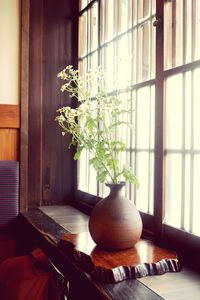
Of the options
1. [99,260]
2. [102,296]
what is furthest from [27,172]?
[102,296]

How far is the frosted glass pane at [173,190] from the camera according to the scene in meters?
2.19

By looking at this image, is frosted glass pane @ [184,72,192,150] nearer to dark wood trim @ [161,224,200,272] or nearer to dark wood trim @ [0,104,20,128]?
dark wood trim @ [161,224,200,272]

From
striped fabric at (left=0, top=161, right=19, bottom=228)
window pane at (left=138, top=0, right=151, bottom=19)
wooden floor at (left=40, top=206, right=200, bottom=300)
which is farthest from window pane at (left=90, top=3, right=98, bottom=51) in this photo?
wooden floor at (left=40, top=206, right=200, bottom=300)

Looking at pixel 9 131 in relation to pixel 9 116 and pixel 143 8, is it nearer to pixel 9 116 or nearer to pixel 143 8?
pixel 9 116

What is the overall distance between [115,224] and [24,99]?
217cm

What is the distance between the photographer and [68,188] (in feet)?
13.2

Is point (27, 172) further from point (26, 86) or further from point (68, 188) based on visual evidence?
point (26, 86)

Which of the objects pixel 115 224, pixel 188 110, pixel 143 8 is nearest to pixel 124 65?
pixel 143 8

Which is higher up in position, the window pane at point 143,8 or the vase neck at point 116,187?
the window pane at point 143,8

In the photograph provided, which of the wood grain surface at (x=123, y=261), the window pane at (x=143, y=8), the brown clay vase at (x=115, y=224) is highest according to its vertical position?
the window pane at (x=143, y=8)

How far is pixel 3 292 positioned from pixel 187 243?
1.68 metres

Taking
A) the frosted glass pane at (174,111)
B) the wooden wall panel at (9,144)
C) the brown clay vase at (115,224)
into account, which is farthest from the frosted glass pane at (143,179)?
the wooden wall panel at (9,144)

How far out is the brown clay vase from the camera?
6.78 ft

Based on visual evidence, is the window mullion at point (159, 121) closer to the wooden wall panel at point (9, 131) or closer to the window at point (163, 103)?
the window at point (163, 103)
